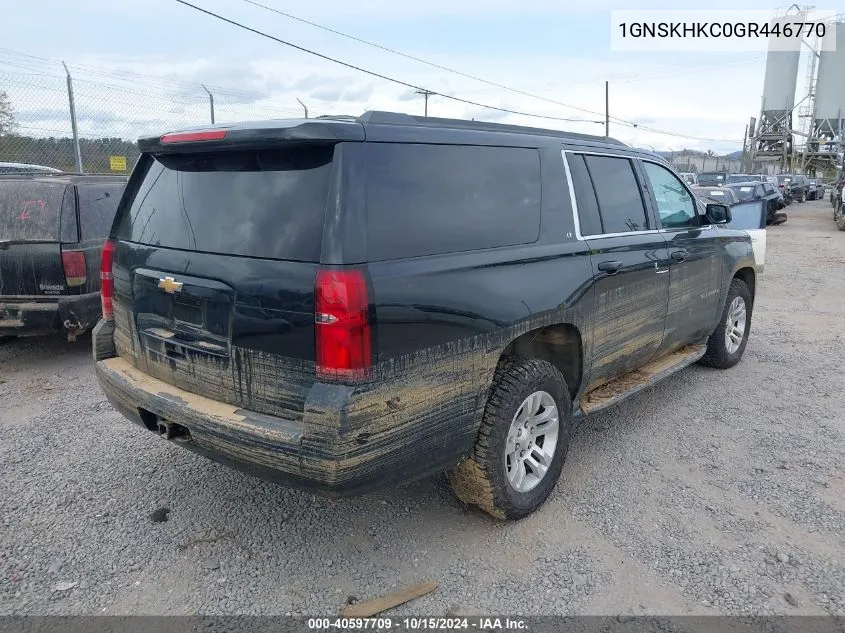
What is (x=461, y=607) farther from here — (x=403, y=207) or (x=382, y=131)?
(x=382, y=131)

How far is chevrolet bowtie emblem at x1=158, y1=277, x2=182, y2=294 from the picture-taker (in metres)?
2.87

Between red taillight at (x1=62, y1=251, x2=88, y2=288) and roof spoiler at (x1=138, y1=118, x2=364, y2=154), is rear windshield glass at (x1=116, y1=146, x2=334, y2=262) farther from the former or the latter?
red taillight at (x1=62, y1=251, x2=88, y2=288)

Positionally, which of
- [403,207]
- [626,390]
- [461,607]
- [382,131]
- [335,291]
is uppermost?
[382,131]

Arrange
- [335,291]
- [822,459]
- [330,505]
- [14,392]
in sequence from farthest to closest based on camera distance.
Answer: [14,392] → [822,459] → [330,505] → [335,291]

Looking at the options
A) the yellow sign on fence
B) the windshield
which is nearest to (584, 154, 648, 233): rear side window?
the yellow sign on fence

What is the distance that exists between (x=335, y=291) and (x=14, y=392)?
3.98m

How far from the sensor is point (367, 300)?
95.5 inches

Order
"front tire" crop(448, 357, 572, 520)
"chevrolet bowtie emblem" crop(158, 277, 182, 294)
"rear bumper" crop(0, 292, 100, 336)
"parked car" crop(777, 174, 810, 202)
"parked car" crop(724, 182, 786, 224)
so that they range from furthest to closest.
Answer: "parked car" crop(777, 174, 810, 202) → "parked car" crop(724, 182, 786, 224) → "rear bumper" crop(0, 292, 100, 336) → "front tire" crop(448, 357, 572, 520) → "chevrolet bowtie emblem" crop(158, 277, 182, 294)

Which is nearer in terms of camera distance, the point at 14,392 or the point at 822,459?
the point at 822,459

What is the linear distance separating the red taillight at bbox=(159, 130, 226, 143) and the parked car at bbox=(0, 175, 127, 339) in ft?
9.58

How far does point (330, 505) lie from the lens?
3445 mm

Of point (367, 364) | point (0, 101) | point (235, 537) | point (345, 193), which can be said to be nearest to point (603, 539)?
point (367, 364)

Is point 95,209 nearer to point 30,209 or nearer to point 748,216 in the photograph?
point 30,209

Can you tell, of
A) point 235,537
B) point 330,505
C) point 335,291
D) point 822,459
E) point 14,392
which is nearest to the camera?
point 335,291
